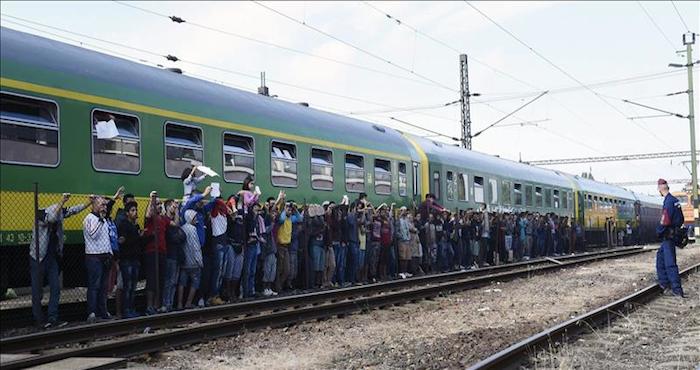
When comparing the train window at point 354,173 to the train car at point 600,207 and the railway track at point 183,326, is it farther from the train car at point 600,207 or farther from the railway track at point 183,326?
the train car at point 600,207

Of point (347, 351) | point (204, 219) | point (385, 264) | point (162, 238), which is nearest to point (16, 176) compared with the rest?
point (162, 238)

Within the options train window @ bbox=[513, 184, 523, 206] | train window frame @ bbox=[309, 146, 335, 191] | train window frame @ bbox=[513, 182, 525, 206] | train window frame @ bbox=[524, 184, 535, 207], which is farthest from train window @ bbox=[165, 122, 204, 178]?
train window frame @ bbox=[524, 184, 535, 207]

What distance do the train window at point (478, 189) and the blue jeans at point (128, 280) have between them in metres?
15.1

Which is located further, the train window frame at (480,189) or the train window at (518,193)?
the train window at (518,193)

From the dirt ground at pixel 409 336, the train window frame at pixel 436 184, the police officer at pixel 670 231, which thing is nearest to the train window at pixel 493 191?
the train window frame at pixel 436 184

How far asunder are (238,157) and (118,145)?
2755 mm

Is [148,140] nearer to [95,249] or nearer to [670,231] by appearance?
[95,249]

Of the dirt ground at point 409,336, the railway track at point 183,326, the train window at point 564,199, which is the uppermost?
the train window at point 564,199

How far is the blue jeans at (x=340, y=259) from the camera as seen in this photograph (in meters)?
15.3

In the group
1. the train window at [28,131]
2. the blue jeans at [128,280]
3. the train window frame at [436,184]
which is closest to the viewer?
the train window at [28,131]

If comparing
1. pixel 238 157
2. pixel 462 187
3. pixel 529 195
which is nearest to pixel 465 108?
pixel 529 195

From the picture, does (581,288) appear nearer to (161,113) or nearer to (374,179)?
(374,179)

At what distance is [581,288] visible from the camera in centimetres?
1501

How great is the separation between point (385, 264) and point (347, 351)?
354 inches
